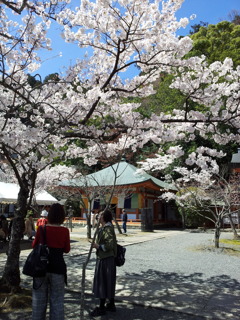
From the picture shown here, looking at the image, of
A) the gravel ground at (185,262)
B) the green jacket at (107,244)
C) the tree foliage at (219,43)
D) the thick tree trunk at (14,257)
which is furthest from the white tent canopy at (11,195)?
the tree foliage at (219,43)

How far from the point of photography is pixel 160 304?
4.30m

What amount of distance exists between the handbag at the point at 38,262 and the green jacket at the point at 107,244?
3.71 feet

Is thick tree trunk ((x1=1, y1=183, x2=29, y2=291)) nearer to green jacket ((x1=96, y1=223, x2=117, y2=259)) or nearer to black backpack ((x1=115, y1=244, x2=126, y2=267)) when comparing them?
green jacket ((x1=96, y1=223, x2=117, y2=259))

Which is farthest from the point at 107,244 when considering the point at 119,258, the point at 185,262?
the point at 185,262

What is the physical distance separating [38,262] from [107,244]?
123 centimetres

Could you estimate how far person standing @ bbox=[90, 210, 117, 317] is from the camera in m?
3.93

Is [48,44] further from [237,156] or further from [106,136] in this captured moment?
[237,156]

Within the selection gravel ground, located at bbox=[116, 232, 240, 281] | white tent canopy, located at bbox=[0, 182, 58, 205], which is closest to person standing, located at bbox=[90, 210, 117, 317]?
gravel ground, located at bbox=[116, 232, 240, 281]

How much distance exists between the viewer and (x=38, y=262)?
2.98 metres

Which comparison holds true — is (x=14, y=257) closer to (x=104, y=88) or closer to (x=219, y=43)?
(x=104, y=88)

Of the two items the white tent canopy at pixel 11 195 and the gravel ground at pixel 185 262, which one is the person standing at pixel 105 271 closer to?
the gravel ground at pixel 185 262

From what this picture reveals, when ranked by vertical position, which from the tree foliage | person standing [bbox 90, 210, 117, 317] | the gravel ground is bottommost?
the gravel ground

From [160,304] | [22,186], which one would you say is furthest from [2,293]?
[160,304]

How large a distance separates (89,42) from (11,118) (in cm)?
215
